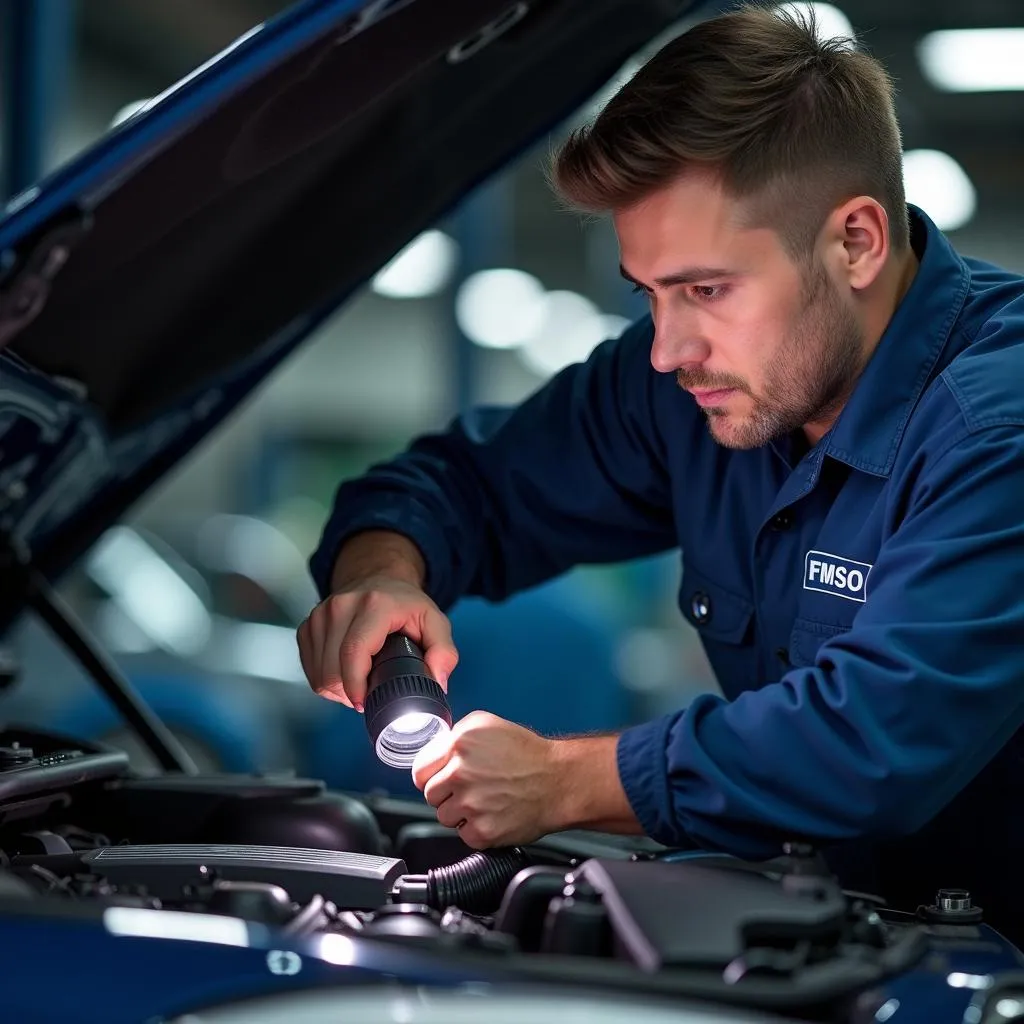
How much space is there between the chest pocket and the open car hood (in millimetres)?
666

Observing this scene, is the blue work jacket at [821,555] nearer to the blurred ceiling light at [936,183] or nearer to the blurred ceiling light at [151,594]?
the blurred ceiling light at [151,594]

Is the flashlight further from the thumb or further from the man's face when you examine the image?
the man's face

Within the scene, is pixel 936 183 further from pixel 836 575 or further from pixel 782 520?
pixel 836 575

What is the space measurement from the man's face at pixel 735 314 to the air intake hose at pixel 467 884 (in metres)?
0.53

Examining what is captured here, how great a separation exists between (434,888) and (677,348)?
0.62 m

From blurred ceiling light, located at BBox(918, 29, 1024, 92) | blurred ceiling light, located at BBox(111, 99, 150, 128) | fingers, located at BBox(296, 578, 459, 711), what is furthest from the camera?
blurred ceiling light, located at BBox(918, 29, 1024, 92)

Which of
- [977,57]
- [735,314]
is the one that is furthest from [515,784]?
[977,57]

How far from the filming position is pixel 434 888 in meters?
1.45

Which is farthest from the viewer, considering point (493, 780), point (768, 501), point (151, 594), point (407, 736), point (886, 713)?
point (151, 594)

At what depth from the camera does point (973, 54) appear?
8.15 meters

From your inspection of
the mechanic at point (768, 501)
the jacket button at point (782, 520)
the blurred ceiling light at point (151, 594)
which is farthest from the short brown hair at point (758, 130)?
the blurred ceiling light at point (151, 594)

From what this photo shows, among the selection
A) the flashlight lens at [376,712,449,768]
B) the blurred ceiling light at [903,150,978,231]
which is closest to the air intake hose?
the flashlight lens at [376,712,449,768]

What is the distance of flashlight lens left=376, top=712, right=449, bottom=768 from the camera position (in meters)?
1.46

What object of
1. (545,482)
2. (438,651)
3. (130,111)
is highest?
(130,111)
